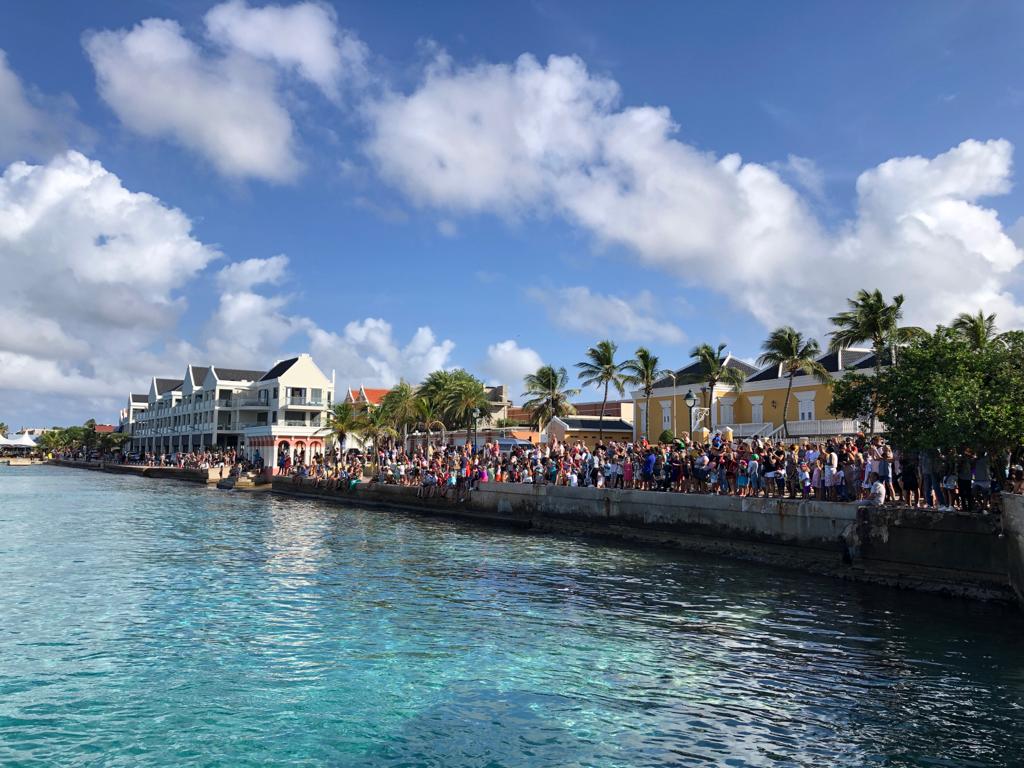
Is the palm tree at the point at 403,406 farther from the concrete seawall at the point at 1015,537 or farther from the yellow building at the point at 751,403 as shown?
the concrete seawall at the point at 1015,537

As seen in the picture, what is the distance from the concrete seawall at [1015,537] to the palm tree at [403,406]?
148 ft

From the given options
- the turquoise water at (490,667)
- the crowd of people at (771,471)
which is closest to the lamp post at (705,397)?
the crowd of people at (771,471)

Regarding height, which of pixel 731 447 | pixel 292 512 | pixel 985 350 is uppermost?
pixel 985 350

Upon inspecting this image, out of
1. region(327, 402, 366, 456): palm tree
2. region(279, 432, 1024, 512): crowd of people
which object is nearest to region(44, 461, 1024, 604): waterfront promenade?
region(279, 432, 1024, 512): crowd of people

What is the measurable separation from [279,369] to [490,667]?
249 feet

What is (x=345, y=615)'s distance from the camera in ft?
43.4

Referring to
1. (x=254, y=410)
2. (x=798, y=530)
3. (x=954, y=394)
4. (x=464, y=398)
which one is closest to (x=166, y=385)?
(x=254, y=410)

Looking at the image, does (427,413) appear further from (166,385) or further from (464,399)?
(166,385)

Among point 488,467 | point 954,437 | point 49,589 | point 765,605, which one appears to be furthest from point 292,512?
point 954,437

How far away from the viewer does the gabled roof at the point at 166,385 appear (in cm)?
10407

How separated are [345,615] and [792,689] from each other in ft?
24.0

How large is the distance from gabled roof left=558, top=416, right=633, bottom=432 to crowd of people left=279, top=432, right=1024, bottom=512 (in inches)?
1001

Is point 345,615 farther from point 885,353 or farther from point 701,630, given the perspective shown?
point 885,353

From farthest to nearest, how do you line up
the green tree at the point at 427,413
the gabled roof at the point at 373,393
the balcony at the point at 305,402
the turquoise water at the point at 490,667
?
1. the gabled roof at the point at 373,393
2. the balcony at the point at 305,402
3. the green tree at the point at 427,413
4. the turquoise water at the point at 490,667
